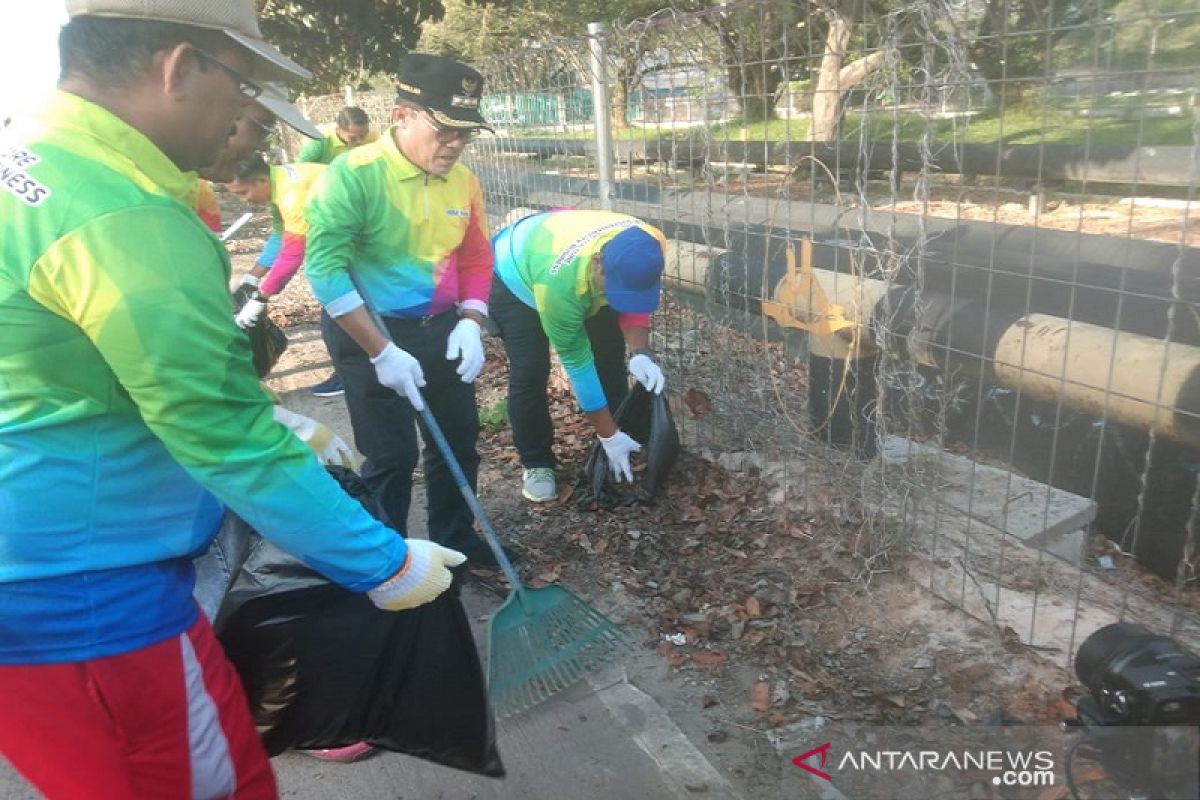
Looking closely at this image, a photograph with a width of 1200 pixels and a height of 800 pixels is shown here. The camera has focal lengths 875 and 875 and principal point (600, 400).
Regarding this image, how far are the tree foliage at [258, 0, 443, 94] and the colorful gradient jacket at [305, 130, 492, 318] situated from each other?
34.2 ft

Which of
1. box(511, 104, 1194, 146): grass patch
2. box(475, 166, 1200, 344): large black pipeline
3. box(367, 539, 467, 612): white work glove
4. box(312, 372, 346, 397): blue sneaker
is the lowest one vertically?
box(312, 372, 346, 397): blue sneaker

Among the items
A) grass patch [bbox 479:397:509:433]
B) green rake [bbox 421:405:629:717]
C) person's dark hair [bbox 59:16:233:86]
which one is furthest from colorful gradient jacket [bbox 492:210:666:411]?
person's dark hair [bbox 59:16:233:86]

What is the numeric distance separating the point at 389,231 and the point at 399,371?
554 millimetres

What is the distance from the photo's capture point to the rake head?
3027mm

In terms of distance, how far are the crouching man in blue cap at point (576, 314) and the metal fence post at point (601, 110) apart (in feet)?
2.76

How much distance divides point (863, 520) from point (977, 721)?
101cm

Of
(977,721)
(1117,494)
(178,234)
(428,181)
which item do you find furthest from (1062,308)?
(178,234)

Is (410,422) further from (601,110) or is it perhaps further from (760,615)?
(601,110)

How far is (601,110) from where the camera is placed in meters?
4.88

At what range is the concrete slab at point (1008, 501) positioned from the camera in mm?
3311

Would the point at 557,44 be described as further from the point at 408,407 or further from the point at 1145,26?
the point at 1145,26

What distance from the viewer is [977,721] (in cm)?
277

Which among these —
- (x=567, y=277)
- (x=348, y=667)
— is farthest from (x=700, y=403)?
(x=348, y=667)

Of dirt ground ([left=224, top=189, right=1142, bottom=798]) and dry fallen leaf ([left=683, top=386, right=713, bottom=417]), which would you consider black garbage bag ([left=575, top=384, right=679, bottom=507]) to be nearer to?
dirt ground ([left=224, top=189, right=1142, bottom=798])
